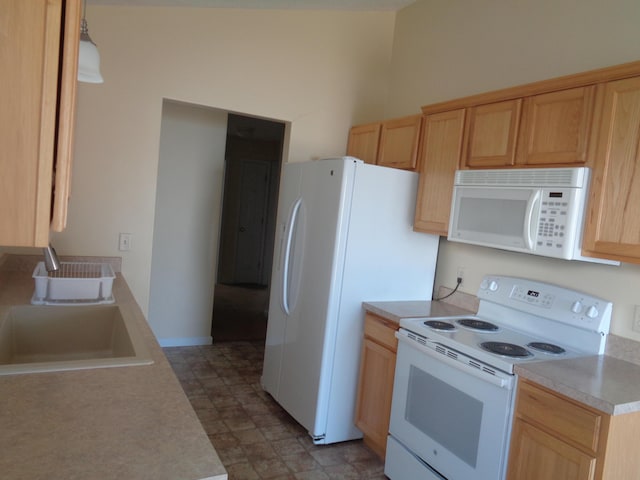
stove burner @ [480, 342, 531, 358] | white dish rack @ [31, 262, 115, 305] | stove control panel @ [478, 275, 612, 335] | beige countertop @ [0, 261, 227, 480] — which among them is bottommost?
beige countertop @ [0, 261, 227, 480]

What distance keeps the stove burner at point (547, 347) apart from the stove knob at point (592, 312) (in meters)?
0.20

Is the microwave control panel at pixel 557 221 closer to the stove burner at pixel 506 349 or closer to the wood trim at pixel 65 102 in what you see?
the stove burner at pixel 506 349

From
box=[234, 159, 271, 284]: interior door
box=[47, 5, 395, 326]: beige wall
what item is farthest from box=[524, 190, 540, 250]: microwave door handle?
box=[234, 159, 271, 284]: interior door

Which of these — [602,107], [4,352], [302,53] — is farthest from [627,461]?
[302,53]

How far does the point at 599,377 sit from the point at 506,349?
36 cm

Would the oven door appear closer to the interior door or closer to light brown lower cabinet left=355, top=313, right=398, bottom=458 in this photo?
light brown lower cabinet left=355, top=313, right=398, bottom=458

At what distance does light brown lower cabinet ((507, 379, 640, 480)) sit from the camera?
154 cm

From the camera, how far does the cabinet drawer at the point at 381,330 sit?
254 centimetres

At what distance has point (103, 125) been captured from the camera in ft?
9.36

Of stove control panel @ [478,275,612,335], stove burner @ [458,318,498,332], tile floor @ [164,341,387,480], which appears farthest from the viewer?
tile floor @ [164,341,387,480]

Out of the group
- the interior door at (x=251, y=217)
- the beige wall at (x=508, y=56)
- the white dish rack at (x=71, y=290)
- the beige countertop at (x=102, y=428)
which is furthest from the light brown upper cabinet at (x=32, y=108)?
the interior door at (x=251, y=217)

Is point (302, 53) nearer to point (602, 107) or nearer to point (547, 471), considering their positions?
point (602, 107)

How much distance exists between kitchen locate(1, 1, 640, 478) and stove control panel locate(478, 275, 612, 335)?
7cm

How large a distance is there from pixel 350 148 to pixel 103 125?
1.77 meters
